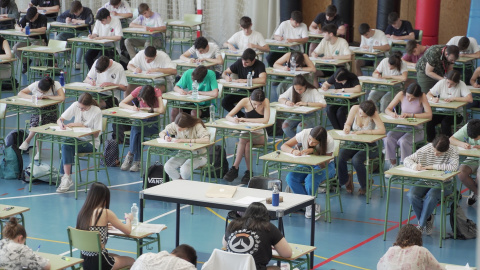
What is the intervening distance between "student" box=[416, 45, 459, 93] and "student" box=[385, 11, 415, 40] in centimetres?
290

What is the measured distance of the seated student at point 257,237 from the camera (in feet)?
24.7

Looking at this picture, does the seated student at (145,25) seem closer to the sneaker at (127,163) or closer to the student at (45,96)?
the student at (45,96)

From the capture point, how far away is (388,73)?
1455 centimetres

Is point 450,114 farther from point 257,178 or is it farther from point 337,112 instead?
point 257,178

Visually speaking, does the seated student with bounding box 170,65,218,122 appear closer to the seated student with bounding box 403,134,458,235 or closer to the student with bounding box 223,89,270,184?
the student with bounding box 223,89,270,184

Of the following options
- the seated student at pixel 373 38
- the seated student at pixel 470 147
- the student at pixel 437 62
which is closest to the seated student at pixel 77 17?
the seated student at pixel 373 38

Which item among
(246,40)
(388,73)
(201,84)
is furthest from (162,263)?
(246,40)

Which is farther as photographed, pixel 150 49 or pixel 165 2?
pixel 165 2

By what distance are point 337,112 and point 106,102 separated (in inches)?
142

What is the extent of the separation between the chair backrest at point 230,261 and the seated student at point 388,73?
7540 millimetres

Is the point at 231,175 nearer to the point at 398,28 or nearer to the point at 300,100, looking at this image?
the point at 300,100

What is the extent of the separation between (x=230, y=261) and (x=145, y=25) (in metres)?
11.8

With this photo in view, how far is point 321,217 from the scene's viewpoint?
10.9 meters

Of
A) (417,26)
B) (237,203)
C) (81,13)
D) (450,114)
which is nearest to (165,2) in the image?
(81,13)
